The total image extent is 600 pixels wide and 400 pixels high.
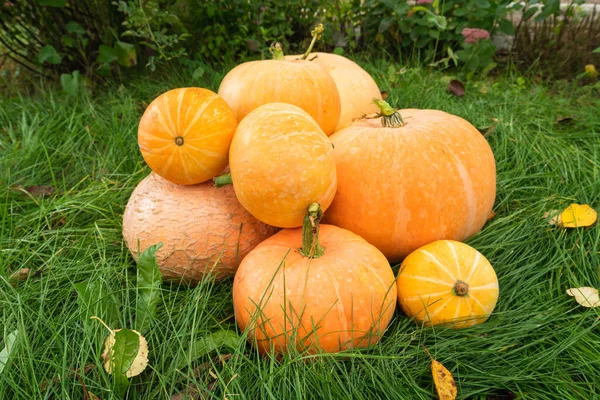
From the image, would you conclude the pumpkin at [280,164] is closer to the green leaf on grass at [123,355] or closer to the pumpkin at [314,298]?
the pumpkin at [314,298]

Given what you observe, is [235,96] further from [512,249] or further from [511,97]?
[511,97]

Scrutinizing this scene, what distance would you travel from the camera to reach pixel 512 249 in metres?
2.10

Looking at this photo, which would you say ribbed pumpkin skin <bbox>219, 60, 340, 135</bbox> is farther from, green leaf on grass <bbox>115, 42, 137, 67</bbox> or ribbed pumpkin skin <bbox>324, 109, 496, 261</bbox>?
green leaf on grass <bbox>115, 42, 137, 67</bbox>

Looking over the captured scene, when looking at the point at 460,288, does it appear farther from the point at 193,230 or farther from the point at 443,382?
the point at 193,230

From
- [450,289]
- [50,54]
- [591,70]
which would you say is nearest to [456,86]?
[591,70]

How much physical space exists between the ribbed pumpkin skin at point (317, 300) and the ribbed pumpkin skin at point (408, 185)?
296mm

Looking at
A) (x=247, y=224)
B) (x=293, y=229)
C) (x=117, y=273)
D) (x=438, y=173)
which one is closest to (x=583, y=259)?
(x=438, y=173)

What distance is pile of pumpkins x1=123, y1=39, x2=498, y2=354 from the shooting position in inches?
65.1

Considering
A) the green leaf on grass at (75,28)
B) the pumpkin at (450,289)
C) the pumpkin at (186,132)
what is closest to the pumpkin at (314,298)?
the pumpkin at (450,289)

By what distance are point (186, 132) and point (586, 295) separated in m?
1.63

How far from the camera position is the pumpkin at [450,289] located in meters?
1.73

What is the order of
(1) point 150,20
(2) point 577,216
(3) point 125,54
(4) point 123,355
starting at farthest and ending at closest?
(3) point 125,54
(1) point 150,20
(2) point 577,216
(4) point 123,355

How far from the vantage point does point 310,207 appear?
165cm

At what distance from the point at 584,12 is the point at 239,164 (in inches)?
172
